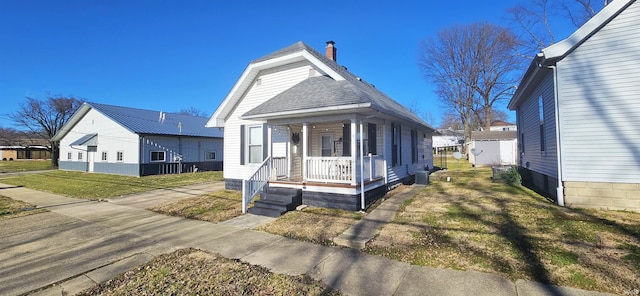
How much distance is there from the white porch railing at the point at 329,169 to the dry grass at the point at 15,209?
9.03m

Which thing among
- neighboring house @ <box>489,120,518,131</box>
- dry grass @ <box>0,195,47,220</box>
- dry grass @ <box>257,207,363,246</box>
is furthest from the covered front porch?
neighboring house @ <box>489,120,518,131</box>

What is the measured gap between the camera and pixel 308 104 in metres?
8.71

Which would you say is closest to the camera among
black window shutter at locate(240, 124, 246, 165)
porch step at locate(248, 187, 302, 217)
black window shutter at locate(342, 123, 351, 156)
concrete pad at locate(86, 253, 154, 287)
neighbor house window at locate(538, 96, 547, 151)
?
concrete pad at locate(86, 253, 154, 287)

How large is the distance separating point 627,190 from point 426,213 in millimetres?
4749

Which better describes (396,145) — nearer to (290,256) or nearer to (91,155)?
(290,256)

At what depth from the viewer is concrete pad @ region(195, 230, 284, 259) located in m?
5.32

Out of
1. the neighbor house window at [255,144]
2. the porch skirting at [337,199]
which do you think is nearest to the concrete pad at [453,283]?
the porch skirting at [337,199]

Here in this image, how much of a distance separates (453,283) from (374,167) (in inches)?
233

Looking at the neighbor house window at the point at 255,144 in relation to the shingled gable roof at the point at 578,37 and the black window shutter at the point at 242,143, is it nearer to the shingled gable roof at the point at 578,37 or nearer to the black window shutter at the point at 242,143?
the black window shutter at the point at 242,143

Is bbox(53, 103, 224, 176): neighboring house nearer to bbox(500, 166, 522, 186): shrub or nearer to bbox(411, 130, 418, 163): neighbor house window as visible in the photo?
bbox(411, 130, 418, 163): neighbor house window

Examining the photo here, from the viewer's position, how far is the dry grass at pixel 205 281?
3.76m

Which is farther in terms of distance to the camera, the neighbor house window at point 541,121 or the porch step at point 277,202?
the neighbor house window at point 541,121

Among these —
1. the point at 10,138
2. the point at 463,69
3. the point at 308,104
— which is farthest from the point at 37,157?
the point at 463,69

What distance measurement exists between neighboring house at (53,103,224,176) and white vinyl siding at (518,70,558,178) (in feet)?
77.2
